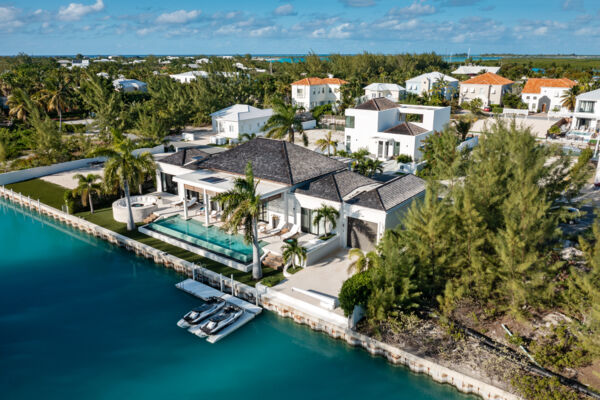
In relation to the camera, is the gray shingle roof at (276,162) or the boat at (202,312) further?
the gray shingle roof at (276,162)

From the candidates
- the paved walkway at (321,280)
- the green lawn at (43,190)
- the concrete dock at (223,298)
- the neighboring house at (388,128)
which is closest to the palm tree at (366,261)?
the paved walkway at (321,280)

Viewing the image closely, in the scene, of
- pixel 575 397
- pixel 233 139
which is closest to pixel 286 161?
pixel 575 397

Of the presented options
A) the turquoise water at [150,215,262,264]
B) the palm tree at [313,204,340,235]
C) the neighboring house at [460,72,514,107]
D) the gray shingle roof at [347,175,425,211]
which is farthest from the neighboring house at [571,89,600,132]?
the turquoise water at [150,215,262,264]

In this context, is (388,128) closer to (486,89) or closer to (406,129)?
(406,129)

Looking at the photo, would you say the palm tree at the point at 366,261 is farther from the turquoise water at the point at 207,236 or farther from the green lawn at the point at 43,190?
the green lawn at the point at 43,190

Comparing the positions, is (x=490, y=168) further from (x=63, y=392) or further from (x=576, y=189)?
(x=63, y=392)
